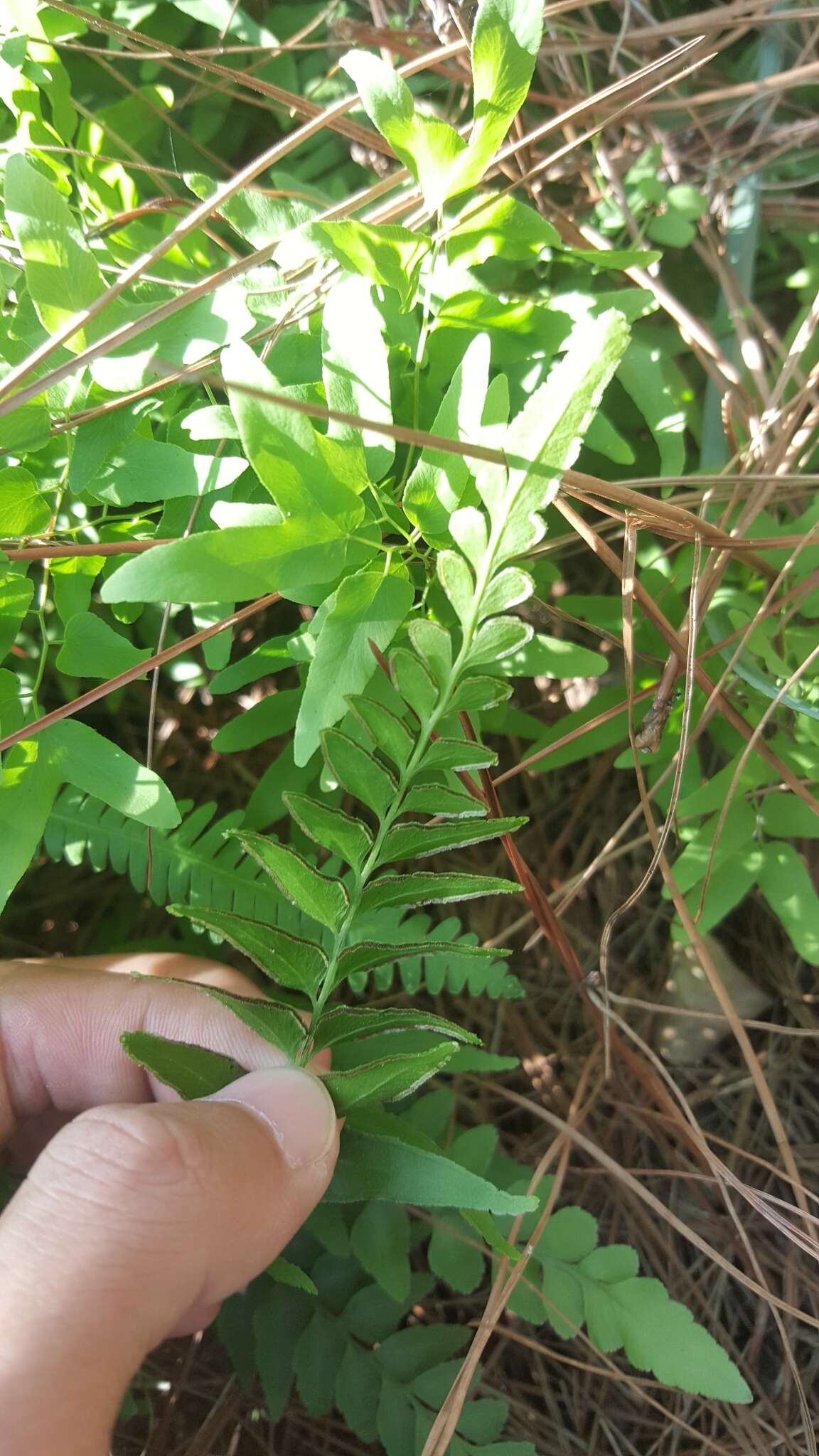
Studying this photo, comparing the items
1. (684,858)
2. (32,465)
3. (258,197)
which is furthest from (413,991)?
(258,197)

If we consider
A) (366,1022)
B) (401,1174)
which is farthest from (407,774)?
(401,1174)

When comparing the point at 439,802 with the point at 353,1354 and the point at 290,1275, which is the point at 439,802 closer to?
the point at 290,1275

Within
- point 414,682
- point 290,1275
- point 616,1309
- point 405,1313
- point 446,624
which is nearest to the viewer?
point 414,682

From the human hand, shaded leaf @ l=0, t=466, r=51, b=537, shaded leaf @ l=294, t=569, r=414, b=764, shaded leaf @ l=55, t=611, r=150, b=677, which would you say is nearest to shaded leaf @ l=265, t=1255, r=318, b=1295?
the human hand

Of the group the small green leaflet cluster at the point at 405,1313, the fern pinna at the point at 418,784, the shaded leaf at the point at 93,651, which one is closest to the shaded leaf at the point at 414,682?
the fern pinna at the point at 418,784

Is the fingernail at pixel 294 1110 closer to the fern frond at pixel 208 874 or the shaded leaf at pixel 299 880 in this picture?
the shaded leaf at pixel 299 880

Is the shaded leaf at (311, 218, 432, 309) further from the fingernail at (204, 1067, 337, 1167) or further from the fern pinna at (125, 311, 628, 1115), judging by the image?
the fingernail at (204, 1067, 337, 1167)

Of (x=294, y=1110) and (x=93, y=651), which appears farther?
(x=93, y=651)
